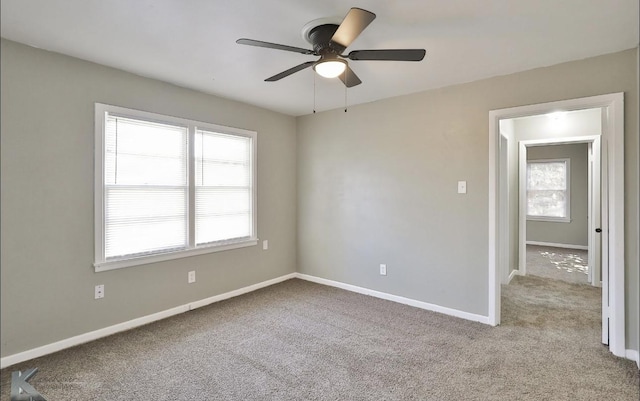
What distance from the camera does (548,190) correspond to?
23.9ft

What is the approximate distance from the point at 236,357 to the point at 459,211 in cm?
243

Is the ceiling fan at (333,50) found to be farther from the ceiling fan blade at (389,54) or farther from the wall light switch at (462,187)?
the wall light switch at (462,187)

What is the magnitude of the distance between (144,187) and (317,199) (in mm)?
2127

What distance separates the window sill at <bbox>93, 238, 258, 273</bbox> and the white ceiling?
168 centimetres

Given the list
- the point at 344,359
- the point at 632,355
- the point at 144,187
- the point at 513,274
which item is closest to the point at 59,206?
the point at 144,187

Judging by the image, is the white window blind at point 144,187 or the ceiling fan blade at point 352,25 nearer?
the ceiling fan blade at point 352,25

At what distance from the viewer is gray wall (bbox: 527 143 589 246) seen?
6.82 metres

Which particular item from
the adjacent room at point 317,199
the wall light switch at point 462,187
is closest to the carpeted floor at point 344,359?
the adjacent room at point 317,199

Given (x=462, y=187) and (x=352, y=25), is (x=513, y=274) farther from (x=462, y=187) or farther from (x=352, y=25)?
(x=352, y=25)

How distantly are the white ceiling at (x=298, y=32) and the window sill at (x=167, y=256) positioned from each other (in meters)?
1.68

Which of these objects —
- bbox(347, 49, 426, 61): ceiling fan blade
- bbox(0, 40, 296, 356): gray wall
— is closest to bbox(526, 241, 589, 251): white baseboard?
bbox(347, 49, 426, 61): ceiling fan blade

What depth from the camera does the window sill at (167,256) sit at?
2.71m

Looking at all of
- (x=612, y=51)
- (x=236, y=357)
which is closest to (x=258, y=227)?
(x=236, y=357)

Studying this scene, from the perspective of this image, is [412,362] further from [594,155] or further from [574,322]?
[594,155]
